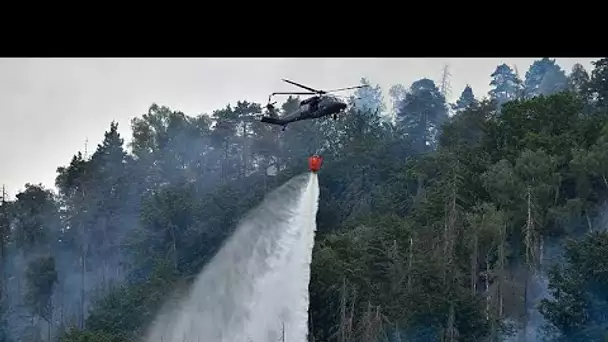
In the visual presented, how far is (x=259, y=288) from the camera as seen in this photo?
5831 centimetres

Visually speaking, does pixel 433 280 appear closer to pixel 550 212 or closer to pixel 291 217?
pixel 550 212

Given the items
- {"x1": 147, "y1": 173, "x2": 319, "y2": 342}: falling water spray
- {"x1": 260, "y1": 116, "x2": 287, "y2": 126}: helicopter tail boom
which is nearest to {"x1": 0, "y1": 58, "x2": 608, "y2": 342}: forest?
{"x1": 147, "y1": 173, "x2": 319, "y2": 342}: falling water spray

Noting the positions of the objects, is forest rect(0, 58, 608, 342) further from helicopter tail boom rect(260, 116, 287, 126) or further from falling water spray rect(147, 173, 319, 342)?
helicopter tail boom rect(260, 116, 287, 126)

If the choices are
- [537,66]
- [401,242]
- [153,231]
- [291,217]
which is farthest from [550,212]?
[537,66]

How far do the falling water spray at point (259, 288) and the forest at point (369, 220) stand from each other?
1.05m

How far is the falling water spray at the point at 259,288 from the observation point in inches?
2099

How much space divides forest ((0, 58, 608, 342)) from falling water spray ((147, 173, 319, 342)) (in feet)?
3.45

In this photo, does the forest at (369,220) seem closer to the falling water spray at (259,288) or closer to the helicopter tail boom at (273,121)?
the falling water spray at (259,288)

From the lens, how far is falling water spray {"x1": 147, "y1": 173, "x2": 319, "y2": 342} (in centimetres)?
5331

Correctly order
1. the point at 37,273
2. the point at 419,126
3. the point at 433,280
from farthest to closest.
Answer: the point at 419,126, the point at 37,273, the point at 433,280

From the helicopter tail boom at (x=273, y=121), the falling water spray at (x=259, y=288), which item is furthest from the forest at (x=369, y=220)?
the helicopter tail boom at (x=273, y=121)

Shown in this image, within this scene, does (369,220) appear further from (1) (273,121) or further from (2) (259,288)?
(1) (273,121)
